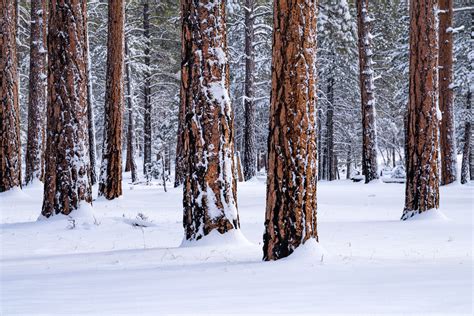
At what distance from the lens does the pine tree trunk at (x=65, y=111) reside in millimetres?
9195

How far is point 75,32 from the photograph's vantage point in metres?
9.34

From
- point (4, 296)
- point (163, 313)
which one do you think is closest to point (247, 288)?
point (163, 313)

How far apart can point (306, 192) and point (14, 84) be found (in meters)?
11.8

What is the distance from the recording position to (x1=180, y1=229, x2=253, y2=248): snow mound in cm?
689

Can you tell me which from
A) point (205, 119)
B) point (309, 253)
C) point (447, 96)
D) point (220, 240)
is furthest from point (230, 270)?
point (447, 96)

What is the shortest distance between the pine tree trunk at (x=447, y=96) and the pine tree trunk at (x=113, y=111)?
1079 cm

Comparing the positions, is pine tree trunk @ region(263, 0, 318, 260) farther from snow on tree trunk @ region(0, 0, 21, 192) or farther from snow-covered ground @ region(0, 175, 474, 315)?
snow on tree trunk @ region(0, 0, 21, 192)

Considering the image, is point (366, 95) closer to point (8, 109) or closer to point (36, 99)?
point (36, 99)

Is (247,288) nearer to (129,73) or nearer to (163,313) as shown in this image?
(163,313)

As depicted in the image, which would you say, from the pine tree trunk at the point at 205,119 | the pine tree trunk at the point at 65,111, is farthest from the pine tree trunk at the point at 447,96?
the pine tree trunk at the point at 205,119

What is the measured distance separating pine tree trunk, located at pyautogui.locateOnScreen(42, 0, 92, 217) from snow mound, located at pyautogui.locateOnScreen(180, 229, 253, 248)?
10.8 ft

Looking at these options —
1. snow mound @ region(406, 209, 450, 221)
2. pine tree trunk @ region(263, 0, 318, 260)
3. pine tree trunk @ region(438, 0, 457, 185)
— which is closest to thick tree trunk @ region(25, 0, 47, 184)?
snow mound @ region(406, 209, 450, 221)

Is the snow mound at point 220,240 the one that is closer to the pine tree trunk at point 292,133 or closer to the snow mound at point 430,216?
the pine tree trunk at point 292,133

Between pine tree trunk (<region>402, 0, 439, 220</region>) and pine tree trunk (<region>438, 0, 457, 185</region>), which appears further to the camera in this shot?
pine tree trunk (<region>438, 0, 457, 185</region>)
